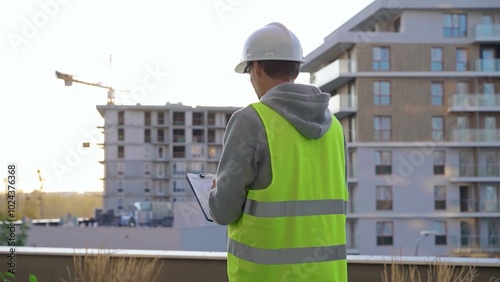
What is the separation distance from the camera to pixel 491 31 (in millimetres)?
32031

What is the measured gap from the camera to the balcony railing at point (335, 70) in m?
32.1

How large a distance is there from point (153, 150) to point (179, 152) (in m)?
2.41

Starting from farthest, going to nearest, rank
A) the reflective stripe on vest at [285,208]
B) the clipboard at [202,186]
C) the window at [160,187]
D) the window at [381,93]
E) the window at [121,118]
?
1. the window at [121,118]
2. the window at [160,187]
3. the window at [381,93]
4. the clipboard at [202,186]
5. the reflective stripe on vest at [285,208]

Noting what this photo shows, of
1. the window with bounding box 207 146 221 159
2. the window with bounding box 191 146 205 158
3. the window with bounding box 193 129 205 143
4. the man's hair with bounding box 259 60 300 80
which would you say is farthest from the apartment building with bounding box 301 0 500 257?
the window with bounding box 207 146 221 159

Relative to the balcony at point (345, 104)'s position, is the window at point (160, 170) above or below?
below

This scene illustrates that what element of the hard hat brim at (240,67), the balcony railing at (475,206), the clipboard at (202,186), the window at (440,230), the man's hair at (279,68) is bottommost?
the window at (440,230)

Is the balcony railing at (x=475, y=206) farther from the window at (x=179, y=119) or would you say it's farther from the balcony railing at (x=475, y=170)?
the window at (x=179, y=119)

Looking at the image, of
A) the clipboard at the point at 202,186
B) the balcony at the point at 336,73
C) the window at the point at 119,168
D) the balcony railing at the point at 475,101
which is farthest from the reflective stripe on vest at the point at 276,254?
the window at the point at 119,168

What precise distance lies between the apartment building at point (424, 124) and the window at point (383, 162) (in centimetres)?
5

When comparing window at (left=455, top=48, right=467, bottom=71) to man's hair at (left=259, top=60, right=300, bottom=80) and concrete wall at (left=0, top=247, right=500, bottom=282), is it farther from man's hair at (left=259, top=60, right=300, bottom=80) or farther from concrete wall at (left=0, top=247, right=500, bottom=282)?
man's hair at (left=259, top=60, right=300, bottom=80)

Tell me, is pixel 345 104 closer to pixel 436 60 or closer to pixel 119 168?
pixel 436 60

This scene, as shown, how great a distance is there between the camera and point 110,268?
318cm

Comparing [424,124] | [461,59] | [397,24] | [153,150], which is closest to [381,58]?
[397,24]

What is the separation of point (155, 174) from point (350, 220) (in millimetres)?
34947
